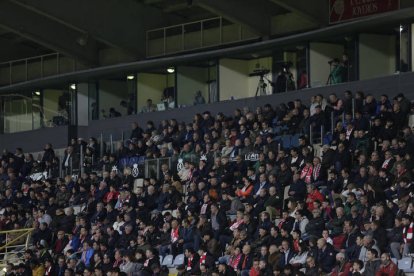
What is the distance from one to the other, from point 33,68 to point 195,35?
7.47 meters

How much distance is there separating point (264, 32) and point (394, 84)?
5759 mm

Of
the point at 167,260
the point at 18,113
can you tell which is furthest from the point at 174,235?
the point at 18,113

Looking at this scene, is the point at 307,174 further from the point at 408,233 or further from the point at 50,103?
the point at 50,103

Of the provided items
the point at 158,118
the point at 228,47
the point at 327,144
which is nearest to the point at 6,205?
the point at 158,118

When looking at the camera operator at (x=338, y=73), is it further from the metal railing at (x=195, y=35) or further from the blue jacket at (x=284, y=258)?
the blue jacket at (x=284, y=258)

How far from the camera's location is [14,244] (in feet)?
97.7

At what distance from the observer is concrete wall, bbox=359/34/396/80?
2983 centimetres

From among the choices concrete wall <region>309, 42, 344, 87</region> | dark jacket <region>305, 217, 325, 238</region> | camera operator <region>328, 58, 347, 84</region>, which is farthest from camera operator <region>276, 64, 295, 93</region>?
dark jacket <region>305, 217, 325, 238</region>

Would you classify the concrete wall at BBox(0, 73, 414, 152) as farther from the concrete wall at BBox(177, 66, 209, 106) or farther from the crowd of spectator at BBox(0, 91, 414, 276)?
the crowd of spectator at BBox(0, 91, 414, 276)

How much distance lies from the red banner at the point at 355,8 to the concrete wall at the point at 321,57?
0.77m

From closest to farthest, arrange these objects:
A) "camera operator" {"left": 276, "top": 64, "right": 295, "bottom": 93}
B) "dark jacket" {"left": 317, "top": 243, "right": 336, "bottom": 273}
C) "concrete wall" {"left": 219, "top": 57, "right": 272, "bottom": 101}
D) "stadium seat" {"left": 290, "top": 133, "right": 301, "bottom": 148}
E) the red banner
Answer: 1. "dark jacket" {"left": 317, "top": 243, "right": 336, "bottom": 273}
2. "stadium seat" {"left": 290, "top": 133, "right": 301, "bottom": 148}
3. the red banner
4. "camera operator" {"left": 276, "top": 64, "right": 295, "bottom": 93}
5. "concrete wall" {"left": 219, "top": 57, "right": 272, "bottom": 101}

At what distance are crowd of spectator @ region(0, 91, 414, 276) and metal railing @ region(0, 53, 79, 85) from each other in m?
7.33

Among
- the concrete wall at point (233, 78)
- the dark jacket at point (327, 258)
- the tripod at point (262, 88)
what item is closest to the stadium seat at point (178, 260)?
the dark jacket at point (327, 258)

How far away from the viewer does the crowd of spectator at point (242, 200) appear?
2081cm
